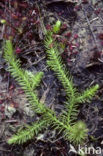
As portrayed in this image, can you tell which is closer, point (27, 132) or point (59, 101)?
point (27, 132)

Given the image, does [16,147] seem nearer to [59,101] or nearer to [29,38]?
[59,101]

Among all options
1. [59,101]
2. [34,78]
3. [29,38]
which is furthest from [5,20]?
[59,101]

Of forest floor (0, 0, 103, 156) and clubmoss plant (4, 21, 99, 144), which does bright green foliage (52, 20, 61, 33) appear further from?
forest floor (0, 0, 103, 156)

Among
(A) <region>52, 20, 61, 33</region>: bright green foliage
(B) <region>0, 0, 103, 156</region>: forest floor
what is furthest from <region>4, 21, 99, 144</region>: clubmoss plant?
(B) <region>0, 0, 103, 156</region>: forest floor

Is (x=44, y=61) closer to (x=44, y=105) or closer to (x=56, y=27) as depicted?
(x=56, y=27)

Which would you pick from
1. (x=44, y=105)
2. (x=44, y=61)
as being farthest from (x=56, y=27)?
(x=44, y=105)

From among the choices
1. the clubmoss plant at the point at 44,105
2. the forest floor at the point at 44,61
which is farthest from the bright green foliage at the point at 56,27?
the forest floor at the point at 44,61
